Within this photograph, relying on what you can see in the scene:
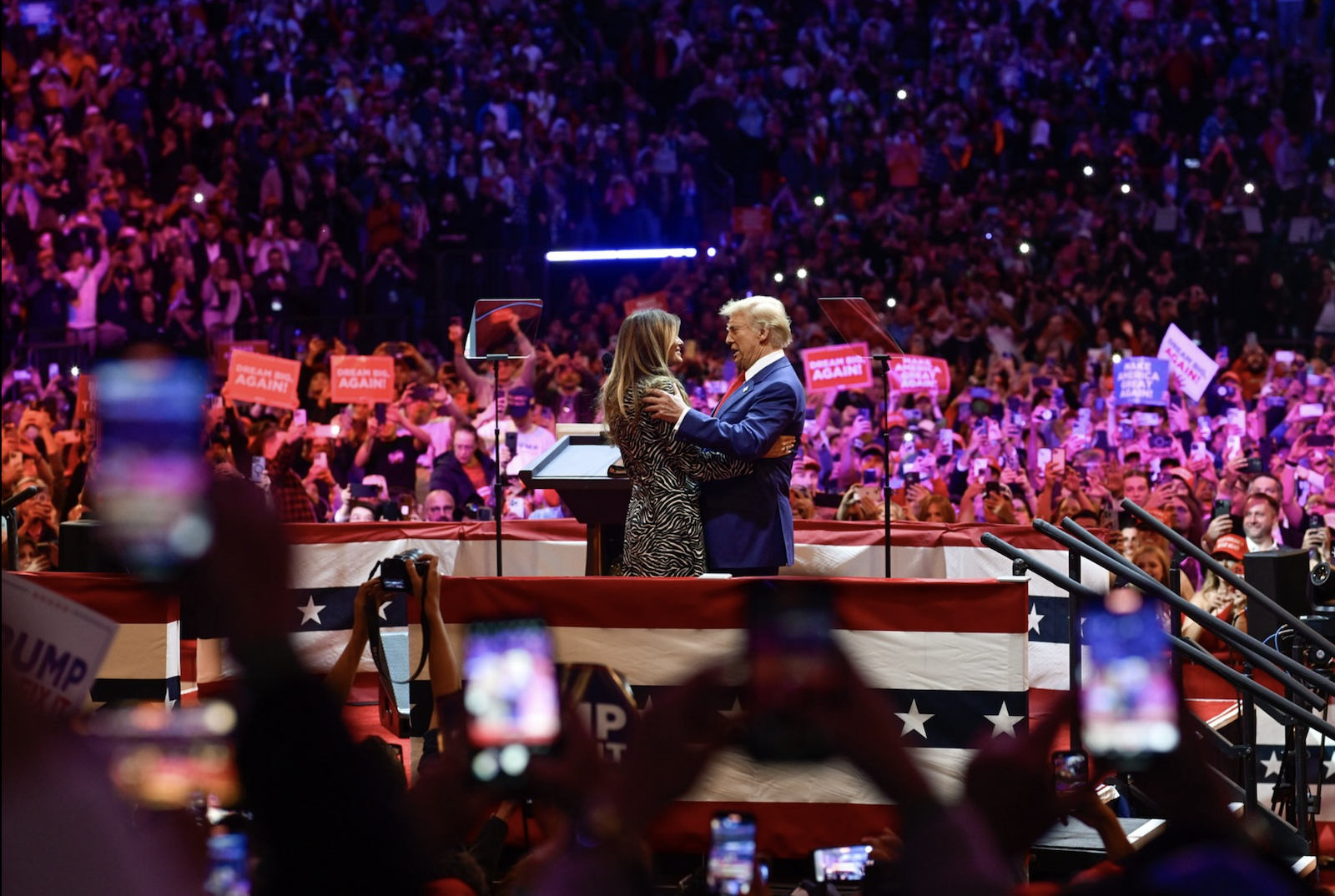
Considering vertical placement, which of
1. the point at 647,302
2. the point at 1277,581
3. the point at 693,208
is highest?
the point at 693,208

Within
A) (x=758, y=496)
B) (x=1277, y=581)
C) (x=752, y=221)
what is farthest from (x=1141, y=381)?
(x=752, y=221)

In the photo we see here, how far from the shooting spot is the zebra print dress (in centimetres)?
525

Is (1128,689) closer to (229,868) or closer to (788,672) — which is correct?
(788,672)

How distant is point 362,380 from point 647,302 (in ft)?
11.9

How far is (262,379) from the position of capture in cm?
1084

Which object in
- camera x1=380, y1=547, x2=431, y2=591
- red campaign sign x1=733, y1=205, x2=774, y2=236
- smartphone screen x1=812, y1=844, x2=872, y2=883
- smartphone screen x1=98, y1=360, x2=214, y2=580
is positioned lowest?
smartphone screen x1=812, y1=844, x2=872, y2=883

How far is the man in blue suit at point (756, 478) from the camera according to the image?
518cm

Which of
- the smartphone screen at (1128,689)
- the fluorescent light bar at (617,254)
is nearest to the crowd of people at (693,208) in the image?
the fluorescent light bar at (617,254)

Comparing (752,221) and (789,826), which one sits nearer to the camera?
(789,826)

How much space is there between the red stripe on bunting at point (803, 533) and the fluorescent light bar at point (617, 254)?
30.1 ft

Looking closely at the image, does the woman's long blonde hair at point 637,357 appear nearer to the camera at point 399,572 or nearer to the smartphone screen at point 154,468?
the camera at point 399,572

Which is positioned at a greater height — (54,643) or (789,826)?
(54,643)

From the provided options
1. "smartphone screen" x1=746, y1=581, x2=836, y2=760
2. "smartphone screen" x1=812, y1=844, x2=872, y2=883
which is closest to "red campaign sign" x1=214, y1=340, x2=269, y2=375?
"smartphone screen" x1=812, y1=844, x2=872, y2=883

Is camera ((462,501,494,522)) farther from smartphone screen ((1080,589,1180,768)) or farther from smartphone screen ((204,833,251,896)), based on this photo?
smartphone screen ((1080,589,1180,768))
